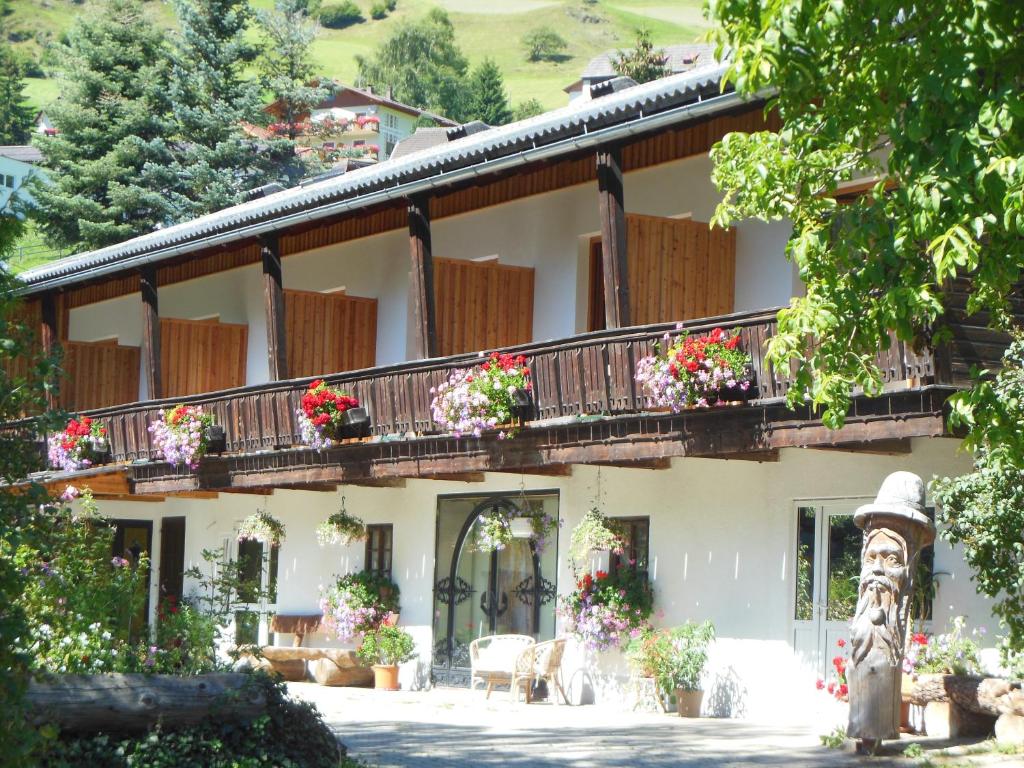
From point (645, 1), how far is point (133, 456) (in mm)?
148330

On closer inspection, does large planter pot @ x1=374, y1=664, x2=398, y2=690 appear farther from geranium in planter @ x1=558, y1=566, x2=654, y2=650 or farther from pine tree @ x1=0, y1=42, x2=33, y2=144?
pine tree @ x1=0, y1=42, x2=33, y2=144

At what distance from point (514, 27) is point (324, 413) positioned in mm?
137829

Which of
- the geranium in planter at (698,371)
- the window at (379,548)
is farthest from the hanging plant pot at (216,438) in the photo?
the geranium in planter at (698,371)

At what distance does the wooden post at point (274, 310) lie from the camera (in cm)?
2020

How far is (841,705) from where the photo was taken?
14.8m

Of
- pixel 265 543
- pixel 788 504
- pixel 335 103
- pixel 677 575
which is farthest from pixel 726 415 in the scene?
pixel 335 103

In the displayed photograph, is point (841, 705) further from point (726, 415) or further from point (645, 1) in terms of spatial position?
point (645, 1)

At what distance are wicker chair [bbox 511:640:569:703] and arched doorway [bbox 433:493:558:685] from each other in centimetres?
103

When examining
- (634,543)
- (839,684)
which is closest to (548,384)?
(634,543)

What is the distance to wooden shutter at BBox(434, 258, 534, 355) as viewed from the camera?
762 inches

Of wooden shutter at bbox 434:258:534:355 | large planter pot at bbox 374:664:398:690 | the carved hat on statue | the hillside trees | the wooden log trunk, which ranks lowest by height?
large planter pot at bbox 374:664:398:690

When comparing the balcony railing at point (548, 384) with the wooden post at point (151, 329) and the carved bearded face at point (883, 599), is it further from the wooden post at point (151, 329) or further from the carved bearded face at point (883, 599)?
the carved bearded face at point (883, 599)

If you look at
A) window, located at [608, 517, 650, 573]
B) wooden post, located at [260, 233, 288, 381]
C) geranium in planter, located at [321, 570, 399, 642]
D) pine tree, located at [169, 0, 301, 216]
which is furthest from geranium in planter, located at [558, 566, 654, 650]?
pine tree, located at [169, 0, 301, 216]

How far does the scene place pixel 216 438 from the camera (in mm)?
21062
